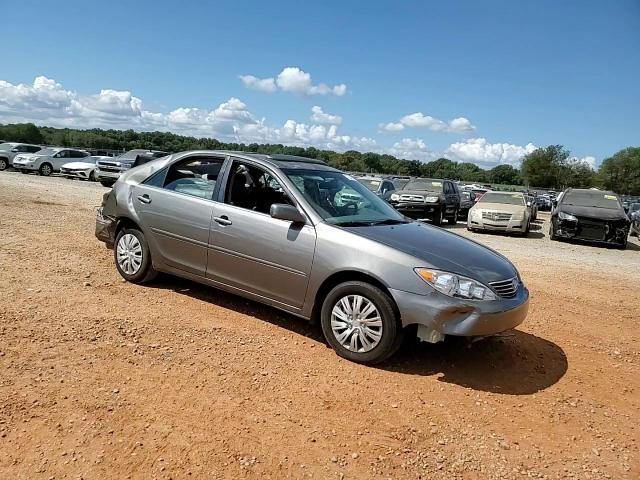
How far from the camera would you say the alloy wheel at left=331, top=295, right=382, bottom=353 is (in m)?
3.92

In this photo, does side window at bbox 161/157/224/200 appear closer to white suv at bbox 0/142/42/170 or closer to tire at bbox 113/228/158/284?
tire at bbox 113/228/158/284

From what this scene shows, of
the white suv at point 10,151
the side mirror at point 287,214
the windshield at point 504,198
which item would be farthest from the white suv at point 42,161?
the side mirror at point 287,214

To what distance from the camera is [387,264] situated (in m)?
3.91

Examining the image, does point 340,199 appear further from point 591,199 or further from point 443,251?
point 591,199

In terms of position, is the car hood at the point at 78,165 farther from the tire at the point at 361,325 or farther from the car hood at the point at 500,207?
the tire at the point at 361,325

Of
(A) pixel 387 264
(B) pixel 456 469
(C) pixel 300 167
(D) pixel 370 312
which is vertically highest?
(C) pixel 300 167

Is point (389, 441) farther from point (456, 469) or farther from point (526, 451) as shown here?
point (526, 451)

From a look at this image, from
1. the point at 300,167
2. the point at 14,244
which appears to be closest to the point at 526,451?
the point at 300,167

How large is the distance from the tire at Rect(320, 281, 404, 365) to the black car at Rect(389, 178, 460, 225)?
12.0 meters

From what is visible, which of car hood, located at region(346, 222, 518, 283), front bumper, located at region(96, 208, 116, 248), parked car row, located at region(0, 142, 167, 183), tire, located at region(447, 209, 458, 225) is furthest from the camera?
parked car row, located at region(0, 142, 167, 183)

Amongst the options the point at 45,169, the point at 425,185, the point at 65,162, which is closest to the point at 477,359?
the point at 425,185

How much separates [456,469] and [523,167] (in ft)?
295

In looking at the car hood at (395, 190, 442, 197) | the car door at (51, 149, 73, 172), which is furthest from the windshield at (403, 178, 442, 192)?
the car door at (51, 149, 73, 172)

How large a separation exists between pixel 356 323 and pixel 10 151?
104 ft
